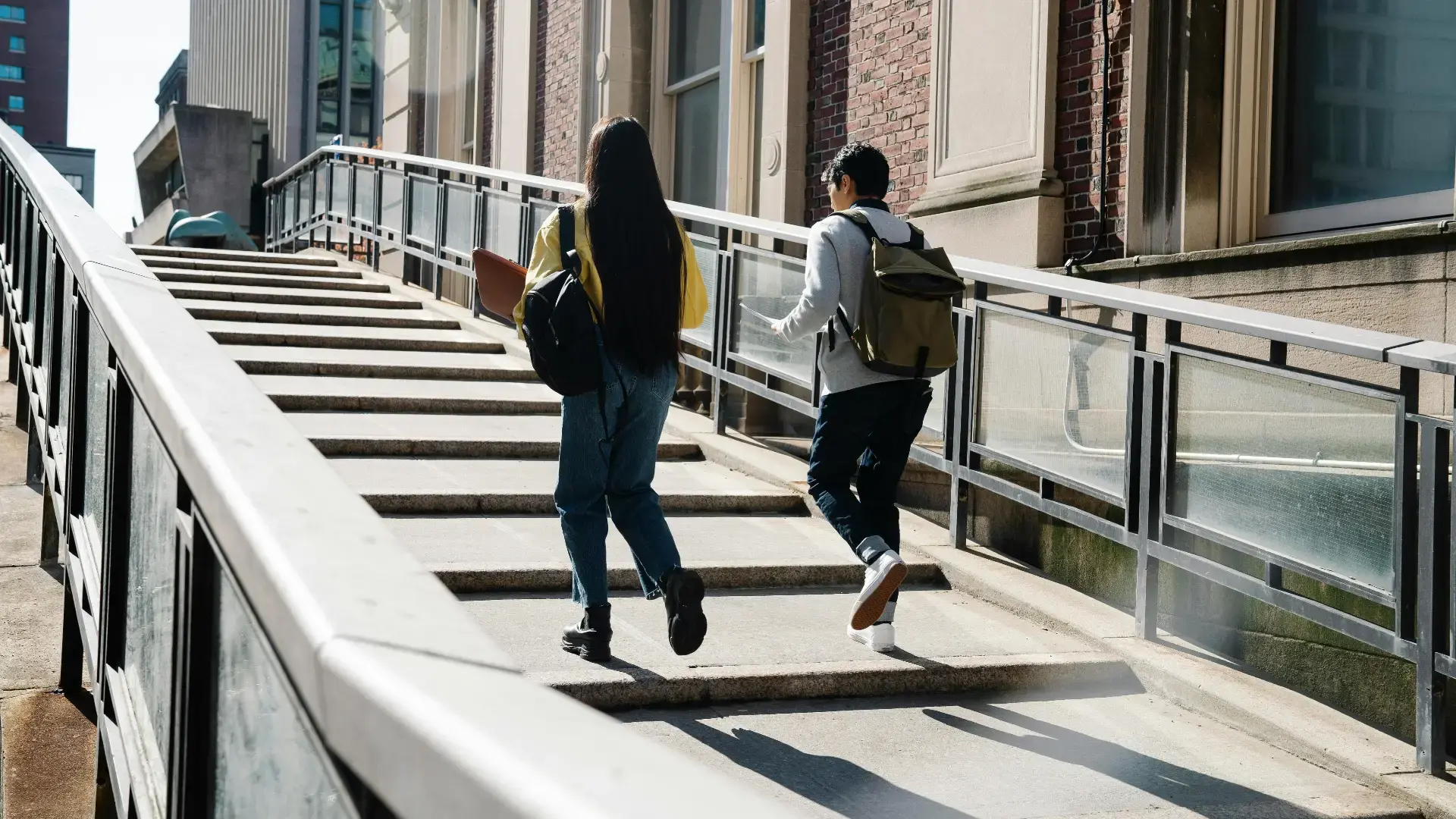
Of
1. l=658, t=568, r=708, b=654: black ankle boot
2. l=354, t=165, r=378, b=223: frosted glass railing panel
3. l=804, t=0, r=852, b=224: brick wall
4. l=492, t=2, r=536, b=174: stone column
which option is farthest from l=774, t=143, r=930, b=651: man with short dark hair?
l=492, t=2, r=536, b=174: stone column

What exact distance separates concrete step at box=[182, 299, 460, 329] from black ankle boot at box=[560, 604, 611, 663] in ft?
19.9

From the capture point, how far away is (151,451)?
2.30 metres

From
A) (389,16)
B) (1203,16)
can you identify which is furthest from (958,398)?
(389,16)

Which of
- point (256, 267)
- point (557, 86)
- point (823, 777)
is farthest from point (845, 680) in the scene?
point (557, 86)

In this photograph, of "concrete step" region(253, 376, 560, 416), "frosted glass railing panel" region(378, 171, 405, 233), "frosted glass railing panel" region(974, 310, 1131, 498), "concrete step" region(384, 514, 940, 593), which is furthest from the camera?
"frosted glass railing panel" region(378, 171, 405, 233)

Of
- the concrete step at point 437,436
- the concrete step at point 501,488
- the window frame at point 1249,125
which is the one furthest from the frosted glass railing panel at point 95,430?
the window frame at point 1249,125

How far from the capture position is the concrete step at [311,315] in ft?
32.0

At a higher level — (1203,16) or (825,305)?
(1203,16)

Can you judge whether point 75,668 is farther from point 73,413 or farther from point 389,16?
point 389,16

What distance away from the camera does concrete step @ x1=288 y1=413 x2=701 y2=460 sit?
6.82 m

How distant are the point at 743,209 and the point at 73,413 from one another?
7.26 metres

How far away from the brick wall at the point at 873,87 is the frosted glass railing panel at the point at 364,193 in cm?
572

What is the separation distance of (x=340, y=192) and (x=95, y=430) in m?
11.8

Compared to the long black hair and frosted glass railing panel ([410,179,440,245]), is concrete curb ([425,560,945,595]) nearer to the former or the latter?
the long black hair
